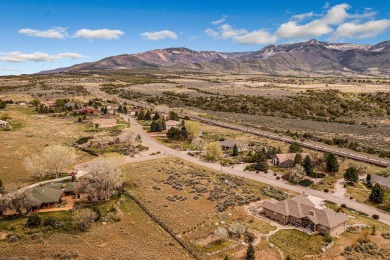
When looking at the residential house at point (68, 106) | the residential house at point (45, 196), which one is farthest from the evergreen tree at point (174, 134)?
the residential house at point (68, 106)

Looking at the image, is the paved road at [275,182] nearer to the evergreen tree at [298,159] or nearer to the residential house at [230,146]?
the evergreen tree at [298,159]

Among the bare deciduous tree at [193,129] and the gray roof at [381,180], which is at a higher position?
the bare deciduous tree at [193,129]

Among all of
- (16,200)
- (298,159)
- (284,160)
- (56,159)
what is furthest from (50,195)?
(298,159)

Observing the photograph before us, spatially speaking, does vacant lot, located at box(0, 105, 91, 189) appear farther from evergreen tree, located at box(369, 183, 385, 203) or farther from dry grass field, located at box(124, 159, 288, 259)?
evergreen tree, located at box(369, 183, 385, 203)

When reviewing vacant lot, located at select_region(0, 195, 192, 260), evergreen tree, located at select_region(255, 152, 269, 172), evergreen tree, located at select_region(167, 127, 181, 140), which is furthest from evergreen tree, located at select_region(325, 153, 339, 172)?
evergreen tree, located at select_region(167, 127, 181, 140)

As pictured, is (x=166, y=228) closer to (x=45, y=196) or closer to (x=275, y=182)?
(x=45, y=196)

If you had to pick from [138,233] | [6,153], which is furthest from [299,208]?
[6,153]

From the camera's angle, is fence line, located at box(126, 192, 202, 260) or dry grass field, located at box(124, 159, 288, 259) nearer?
fence line, located at box(126, 192, 202, 260)
